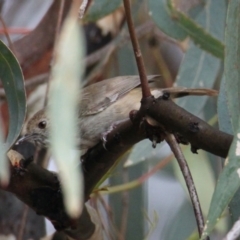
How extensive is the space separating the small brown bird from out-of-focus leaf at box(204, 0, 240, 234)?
0.68 m

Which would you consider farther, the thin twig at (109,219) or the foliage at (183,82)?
the thin twig at (109,219)

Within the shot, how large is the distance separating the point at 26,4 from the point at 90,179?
2.00 meters

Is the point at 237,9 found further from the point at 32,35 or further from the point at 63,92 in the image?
the point at 32,35

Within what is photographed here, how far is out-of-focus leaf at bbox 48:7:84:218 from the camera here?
28.9 inches

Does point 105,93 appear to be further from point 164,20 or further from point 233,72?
point 233,72

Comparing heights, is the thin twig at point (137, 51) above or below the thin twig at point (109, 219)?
above

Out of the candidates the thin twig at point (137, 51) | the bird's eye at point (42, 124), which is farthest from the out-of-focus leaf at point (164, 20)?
the thin twig at point (137, 51)

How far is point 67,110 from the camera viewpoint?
818 mm

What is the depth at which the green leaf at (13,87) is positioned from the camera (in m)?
1.08

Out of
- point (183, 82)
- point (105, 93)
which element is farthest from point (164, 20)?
point (105, 93)

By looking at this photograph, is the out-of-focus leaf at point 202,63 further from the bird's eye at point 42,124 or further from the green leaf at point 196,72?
the bird's eye at point 42,124

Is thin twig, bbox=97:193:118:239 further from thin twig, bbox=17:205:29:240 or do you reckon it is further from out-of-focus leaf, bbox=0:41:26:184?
out-of-focus leaf, bbox=0:41:26:184

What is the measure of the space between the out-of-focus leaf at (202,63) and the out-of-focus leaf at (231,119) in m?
0.88

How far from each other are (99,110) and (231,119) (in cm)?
106
